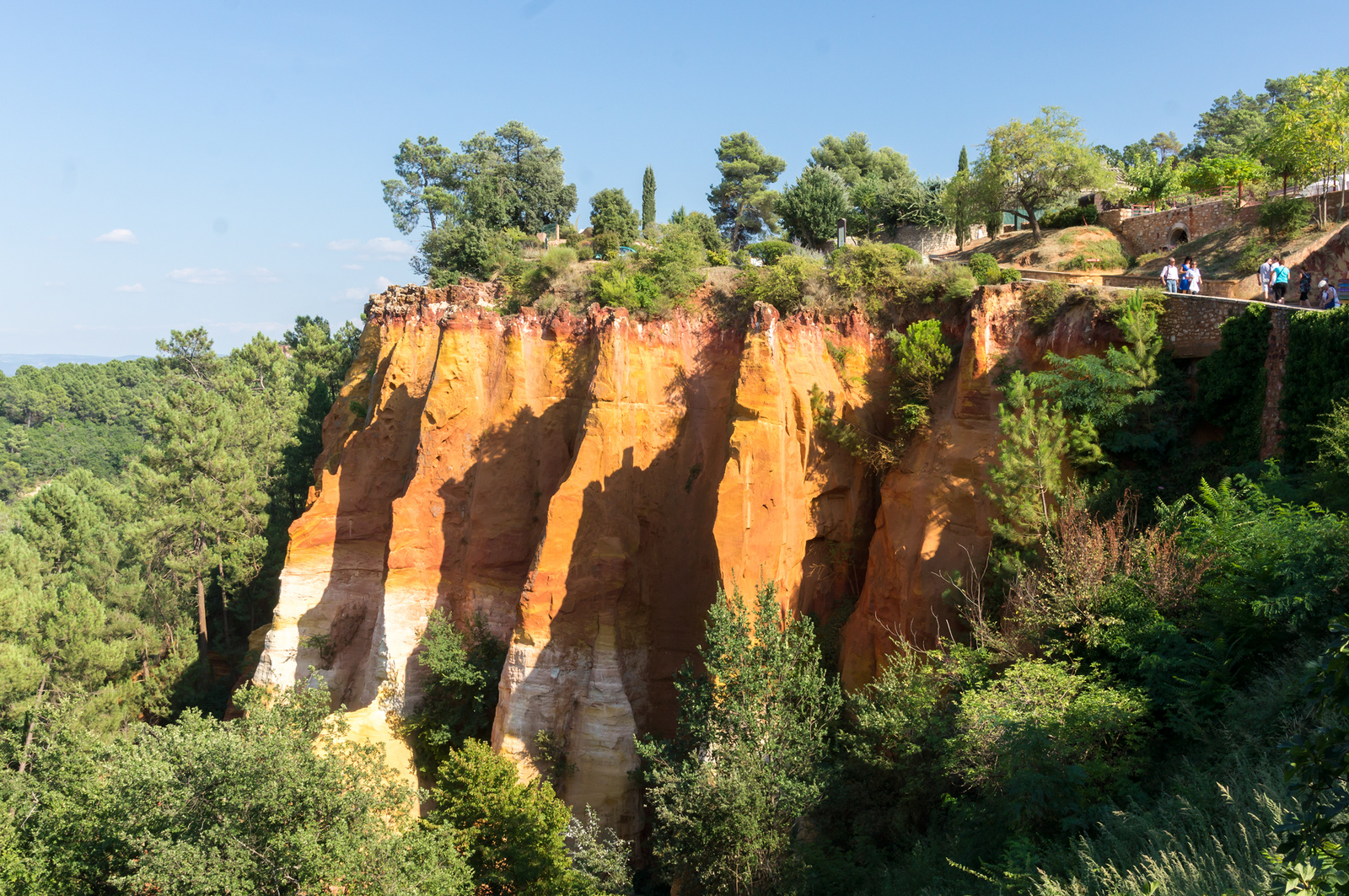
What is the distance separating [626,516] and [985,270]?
9787 mm

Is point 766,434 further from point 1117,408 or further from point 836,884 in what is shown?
point 836,884

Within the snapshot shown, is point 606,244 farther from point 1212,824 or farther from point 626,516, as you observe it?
point 1212,824

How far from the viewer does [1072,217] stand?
28172 millimetres

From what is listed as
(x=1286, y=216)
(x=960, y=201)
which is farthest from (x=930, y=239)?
(x=1286, y=216)

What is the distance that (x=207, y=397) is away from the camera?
121 feet

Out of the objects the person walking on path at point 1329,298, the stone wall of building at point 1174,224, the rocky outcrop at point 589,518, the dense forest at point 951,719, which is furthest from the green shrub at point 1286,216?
the rocky outcrop at point 589,518

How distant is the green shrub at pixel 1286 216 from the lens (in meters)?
20.5

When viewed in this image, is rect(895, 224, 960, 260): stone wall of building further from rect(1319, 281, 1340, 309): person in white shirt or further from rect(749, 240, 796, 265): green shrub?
rect(1319, 281, 1340, 309): person in white shirt

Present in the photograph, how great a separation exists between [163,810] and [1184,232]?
27.9 metres

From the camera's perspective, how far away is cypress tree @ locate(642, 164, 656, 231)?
41094 mm

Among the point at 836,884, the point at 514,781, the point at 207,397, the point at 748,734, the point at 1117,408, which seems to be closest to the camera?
the point at 836,884

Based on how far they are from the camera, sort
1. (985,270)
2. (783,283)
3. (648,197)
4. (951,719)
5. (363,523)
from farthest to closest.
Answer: (648,197) → (363,523) → (783,283) → (985,270) → (951,719)

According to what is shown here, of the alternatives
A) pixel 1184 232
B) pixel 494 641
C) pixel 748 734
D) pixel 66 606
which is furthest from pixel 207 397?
pixel 1184 232

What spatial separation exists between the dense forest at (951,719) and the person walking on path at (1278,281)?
2571 mm
